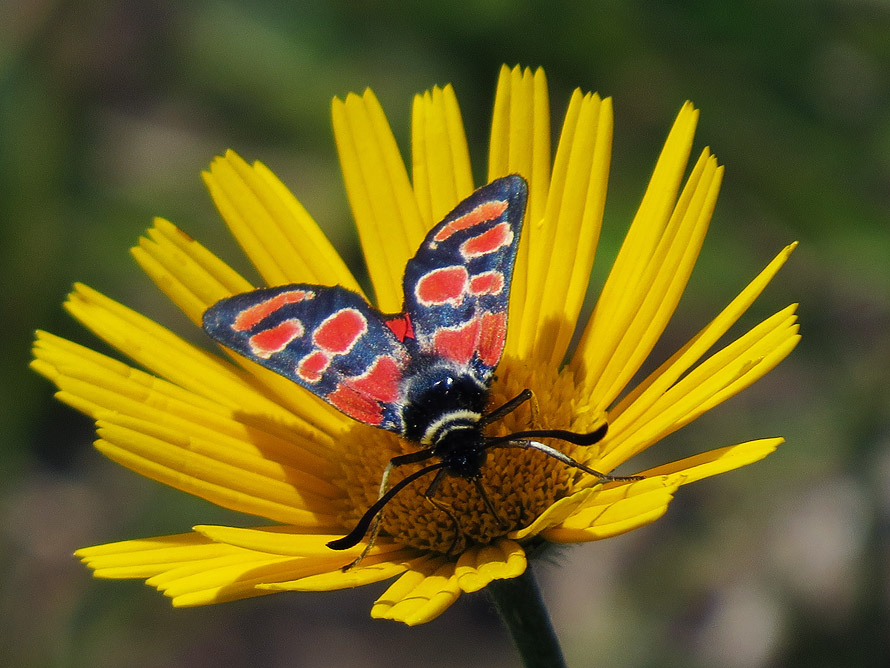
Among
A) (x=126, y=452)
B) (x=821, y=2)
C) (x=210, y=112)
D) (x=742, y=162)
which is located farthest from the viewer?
(x=210, y=112)

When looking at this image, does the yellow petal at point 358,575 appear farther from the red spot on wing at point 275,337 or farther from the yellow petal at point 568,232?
the yellow petal at point 568,232

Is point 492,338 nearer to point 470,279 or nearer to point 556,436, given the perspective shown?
point 470,279

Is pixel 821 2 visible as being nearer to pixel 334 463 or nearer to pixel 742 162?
pixel 742 162

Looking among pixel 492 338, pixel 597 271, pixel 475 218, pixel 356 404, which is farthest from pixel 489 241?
pixel 597 271

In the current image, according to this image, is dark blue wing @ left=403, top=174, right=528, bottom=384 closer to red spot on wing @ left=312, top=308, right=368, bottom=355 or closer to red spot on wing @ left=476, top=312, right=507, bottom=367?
red spot on wing @ left=476, top=312, right=507, bottom=367

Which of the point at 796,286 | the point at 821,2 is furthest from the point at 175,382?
the point at 821,2

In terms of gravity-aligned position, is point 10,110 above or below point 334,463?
above
